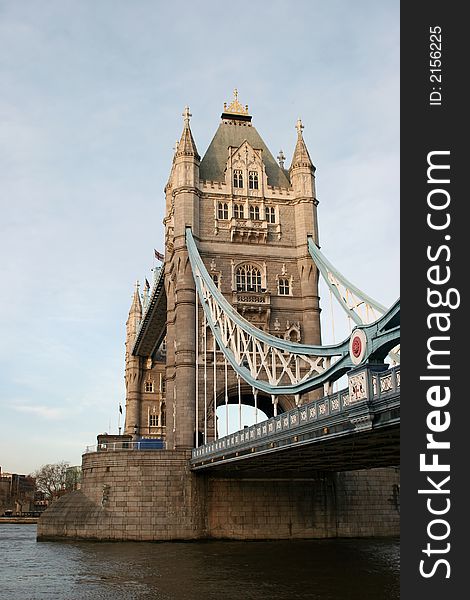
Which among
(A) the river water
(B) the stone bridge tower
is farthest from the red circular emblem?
(B) the stone bridge tower

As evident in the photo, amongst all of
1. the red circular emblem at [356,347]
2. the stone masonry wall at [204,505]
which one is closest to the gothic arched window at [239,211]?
the stone masonry wall at [204,505]

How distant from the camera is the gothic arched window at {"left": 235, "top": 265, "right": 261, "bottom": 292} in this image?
51.5 metres

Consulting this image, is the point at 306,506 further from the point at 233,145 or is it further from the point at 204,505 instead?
the point at 233,145

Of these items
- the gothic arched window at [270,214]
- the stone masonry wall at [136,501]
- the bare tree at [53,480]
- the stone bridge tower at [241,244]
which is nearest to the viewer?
the stone masonry wall at [136,501]

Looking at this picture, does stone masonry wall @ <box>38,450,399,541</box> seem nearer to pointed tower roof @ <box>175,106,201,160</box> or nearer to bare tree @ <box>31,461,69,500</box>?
pointed tower roof @ <box>175,106,201,160</box>

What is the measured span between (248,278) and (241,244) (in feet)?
8.59

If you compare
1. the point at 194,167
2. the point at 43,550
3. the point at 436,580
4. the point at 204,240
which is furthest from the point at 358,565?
the point at 194,167

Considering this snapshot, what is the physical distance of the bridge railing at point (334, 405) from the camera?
20.1 meters

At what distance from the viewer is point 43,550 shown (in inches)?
1538

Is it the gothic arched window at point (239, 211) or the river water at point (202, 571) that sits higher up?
→ the gothic arched window at point (239, 211)

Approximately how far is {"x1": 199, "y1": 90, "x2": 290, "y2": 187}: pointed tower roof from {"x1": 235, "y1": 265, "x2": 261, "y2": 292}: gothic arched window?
24.8 ft

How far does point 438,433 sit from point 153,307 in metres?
51.7

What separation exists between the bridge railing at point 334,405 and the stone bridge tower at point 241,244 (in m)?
16.3

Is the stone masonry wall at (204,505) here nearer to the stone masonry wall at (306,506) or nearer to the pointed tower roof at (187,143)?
the stone masonry wall at (306,506)
